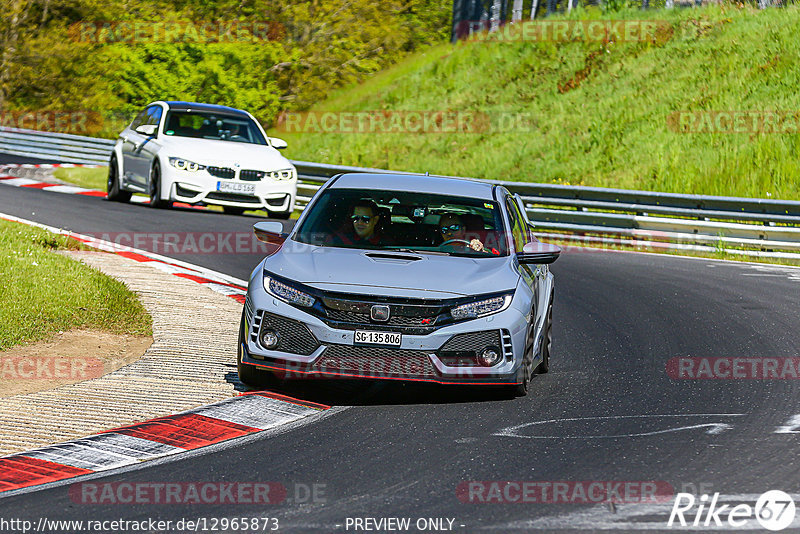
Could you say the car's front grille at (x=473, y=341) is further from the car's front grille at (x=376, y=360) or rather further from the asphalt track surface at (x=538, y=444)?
the asphalt track surface at (x=538, y=444)

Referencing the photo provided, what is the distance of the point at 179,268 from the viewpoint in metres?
14.4

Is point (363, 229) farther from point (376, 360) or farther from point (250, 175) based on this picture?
point (250, 175)

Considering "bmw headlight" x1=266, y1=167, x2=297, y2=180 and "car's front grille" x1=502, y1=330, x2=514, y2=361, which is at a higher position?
"car's front grille" x1=502, y1=330, x2=514, y2=361

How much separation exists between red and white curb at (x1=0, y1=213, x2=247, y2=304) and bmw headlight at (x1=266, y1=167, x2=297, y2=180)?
380 cm

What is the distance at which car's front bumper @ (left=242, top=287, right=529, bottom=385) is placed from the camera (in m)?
7.93

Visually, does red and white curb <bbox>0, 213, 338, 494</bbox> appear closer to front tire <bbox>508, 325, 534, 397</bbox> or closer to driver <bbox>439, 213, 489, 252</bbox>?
front tire <bbox>508, 325, 534, 397</bbox>

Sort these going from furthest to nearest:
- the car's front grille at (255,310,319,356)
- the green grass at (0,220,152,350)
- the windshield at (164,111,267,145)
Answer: the windshield at (164,111,267,145) → the green grass at (0,220,152,350) → the car's front grille at (255,310,319,356)

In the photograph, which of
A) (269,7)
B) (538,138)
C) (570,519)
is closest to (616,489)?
(570,519)

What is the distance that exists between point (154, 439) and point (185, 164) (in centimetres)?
1290

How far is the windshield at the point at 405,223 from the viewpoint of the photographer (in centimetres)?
902

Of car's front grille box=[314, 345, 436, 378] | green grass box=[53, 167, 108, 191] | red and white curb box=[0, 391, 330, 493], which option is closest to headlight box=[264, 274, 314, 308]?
car's front grille box=[314, 345, 436, 378]

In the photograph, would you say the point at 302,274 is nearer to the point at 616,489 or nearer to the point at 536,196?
the point at 616,489

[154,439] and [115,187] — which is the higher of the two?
[154,439]

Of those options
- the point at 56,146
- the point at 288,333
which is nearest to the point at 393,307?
the point at 288,333
